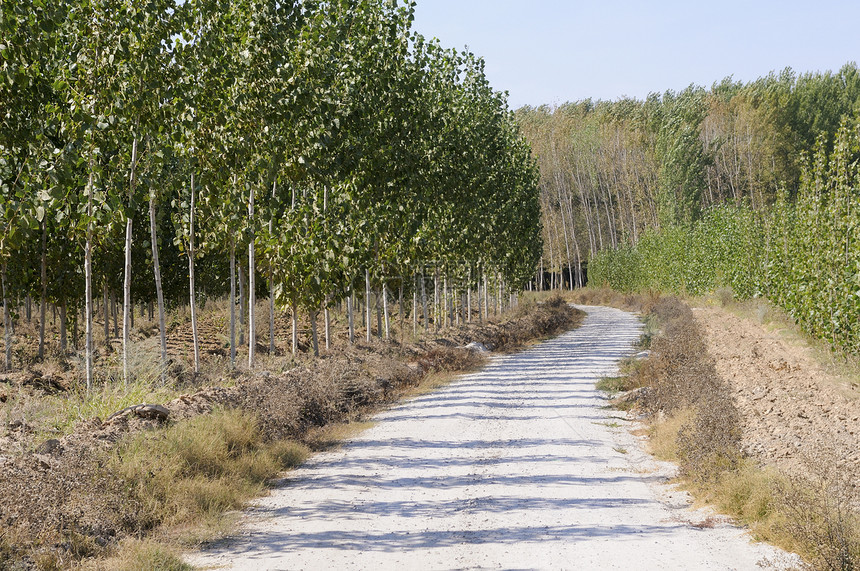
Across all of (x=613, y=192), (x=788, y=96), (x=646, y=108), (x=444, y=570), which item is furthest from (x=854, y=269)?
(x=646, y=108)

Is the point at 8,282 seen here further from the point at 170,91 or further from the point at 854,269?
the point at 854,269

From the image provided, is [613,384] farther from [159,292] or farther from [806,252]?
[159,292]

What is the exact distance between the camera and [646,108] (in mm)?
102875

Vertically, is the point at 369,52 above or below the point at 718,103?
below

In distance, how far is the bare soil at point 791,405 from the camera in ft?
30.4

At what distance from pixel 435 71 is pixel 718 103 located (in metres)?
70.0

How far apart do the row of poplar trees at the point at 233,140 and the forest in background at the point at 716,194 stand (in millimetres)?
10890

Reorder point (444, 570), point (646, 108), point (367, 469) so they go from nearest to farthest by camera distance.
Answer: point (444, 570) < point (367, 469) < point (646, 108)

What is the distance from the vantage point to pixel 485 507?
896 centimetres

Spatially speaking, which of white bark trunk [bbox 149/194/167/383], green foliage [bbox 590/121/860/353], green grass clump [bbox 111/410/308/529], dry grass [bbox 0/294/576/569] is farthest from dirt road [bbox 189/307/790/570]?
green foliage [bbox 590/121/860/353]

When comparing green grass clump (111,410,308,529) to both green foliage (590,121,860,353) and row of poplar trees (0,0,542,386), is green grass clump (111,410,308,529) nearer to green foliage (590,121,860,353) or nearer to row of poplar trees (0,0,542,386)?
row of poplar trees (0,0,542,386)

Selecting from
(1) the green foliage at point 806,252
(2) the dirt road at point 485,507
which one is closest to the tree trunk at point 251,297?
(2) the dirt road at point 485,507

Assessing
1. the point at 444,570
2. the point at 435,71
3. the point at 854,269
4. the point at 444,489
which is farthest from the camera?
the point at 435,71

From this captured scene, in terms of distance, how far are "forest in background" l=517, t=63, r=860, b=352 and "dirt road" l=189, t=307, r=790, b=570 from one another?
301 inches
